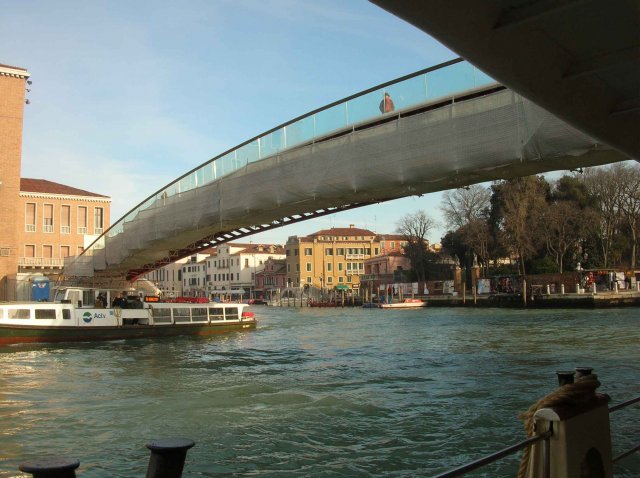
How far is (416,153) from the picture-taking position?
39.4ft

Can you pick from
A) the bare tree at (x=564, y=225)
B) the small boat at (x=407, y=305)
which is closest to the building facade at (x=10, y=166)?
the small boat at (x=407, y=305)

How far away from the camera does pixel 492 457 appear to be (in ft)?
7.39

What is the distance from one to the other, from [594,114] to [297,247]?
292 feet

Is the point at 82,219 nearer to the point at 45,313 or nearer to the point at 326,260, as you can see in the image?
the point at 45,313

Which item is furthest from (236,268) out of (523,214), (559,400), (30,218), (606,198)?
(559,400)

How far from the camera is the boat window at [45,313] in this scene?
2419 cm

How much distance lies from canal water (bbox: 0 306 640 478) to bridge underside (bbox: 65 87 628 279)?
423 cm

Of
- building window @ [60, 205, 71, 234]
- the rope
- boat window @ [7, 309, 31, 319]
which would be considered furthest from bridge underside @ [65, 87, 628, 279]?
building window @ [60, 205, 71, 234]

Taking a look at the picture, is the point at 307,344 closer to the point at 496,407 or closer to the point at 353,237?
the point at 496,407

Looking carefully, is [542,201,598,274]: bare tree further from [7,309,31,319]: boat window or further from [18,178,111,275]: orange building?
[7,309,31,319]: boat window

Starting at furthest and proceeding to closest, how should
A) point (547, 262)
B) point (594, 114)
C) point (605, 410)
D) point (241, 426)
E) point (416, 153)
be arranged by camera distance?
point (547, 262) < point (416, 153) < point (241, 426) < point (594, 114) < point (605, 410)

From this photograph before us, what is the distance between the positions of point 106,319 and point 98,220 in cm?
2501

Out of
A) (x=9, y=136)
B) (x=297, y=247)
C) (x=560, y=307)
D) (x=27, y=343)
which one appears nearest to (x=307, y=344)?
(x=27, y=343)

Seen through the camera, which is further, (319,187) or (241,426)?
(319,187)
